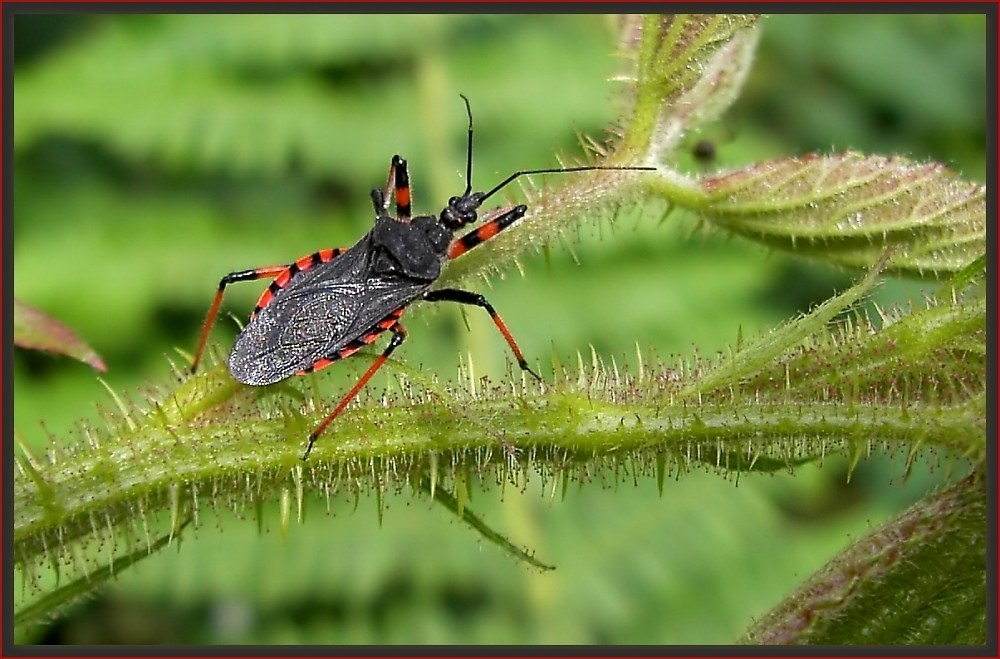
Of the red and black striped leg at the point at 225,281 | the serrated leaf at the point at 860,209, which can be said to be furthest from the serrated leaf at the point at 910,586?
the red and black striped leg at the point at 225,281

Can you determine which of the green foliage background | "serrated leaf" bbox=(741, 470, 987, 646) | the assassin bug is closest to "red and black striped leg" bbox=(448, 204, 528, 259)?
the assassin bug

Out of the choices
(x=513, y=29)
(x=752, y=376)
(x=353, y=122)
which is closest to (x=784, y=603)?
(x=752, y=376)

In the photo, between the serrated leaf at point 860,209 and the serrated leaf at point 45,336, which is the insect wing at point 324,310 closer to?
the serrated leaf at point 45,336

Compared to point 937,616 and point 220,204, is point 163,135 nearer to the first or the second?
point 220,204

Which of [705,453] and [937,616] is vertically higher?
[705,453]

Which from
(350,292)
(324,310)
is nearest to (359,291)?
(350,292)

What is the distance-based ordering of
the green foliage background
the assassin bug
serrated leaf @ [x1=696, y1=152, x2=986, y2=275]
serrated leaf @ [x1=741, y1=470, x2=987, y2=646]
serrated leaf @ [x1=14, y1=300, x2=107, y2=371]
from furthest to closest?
the green foliage background → the assassin bug → serrated leaf @ [x1=696, y1=152, x2=986, y2=275] → serrated leaf @ [x1=14, y1=300, x2=107, y2=371] → serrated leaf @ [x1=741, y1=470, x2=987, y2=646]

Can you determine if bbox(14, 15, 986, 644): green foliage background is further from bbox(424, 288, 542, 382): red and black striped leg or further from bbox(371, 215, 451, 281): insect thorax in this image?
bbox(424, 288, 542, 382): red and black striped leg
